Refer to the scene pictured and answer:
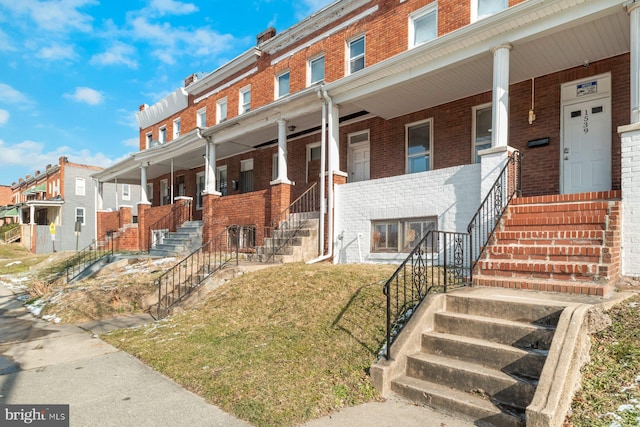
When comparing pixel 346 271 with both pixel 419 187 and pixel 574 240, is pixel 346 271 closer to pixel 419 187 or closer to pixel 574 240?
pixel 419 187

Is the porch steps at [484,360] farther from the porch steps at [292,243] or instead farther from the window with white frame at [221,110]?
the window with white frame at [221,110]

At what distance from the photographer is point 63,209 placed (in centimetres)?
3441

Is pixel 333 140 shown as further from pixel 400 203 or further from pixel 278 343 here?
pixel 278 343

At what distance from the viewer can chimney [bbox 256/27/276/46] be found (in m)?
15.8

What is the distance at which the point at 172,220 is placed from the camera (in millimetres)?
16812

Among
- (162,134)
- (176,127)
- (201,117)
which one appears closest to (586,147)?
(201,117)

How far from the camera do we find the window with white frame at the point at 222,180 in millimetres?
17859

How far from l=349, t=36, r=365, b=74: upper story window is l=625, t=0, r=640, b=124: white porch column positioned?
22.9 feet

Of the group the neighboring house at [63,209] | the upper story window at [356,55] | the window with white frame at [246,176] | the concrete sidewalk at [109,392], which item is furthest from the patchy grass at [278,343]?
the neighboring house at [63,209]

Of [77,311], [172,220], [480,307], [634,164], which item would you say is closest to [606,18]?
[634,164]

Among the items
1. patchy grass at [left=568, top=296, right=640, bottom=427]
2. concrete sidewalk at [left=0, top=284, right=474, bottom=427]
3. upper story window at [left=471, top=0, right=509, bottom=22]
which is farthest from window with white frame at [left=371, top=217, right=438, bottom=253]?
concrete sidewalk at [left=0, top=284, right=474, bottom=427]

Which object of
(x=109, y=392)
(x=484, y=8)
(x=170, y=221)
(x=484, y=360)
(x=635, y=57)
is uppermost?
(x=484, y=8)

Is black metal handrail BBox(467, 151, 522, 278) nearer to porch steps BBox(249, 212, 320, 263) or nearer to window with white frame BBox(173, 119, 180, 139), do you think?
porch steps BBox(249, 212, 320, 263)

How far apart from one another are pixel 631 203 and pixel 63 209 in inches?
1518
